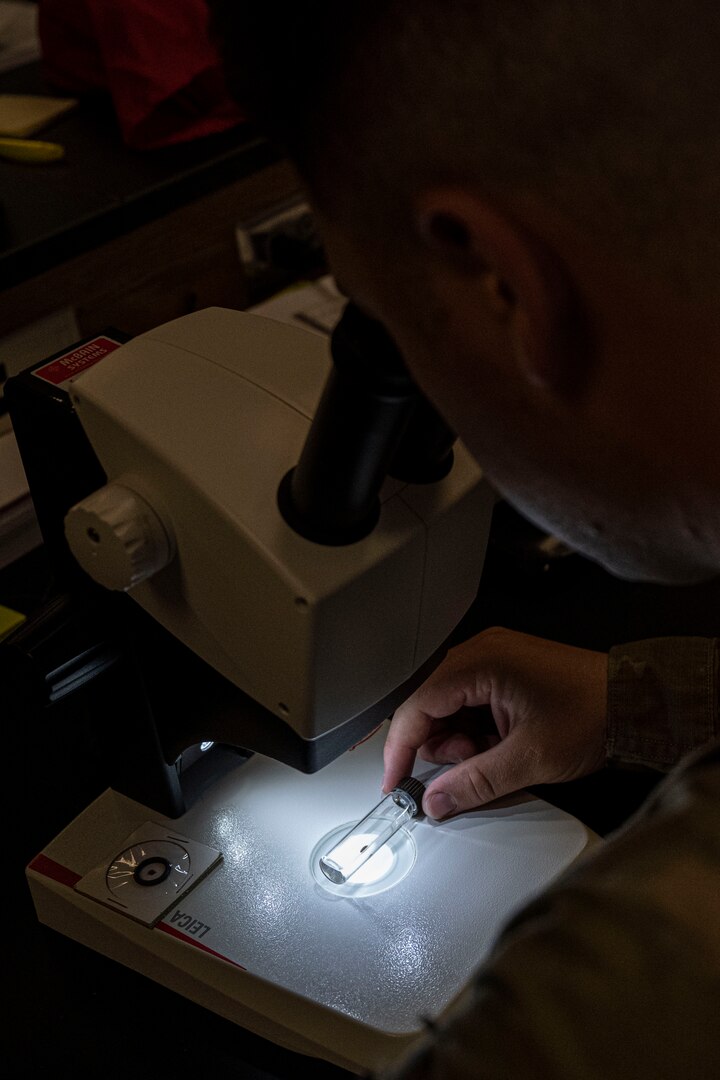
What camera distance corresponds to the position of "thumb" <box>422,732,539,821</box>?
0.80 m

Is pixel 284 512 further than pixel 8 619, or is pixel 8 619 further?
pixel 8 619

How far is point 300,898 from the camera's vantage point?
2.43 ft

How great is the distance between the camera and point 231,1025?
724 mm

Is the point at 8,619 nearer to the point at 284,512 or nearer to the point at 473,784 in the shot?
the point at 473,784

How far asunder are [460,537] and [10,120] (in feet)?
4.13

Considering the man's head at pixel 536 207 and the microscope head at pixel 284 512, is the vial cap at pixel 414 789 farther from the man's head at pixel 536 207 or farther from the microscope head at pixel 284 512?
the man's head at pixel 536 207

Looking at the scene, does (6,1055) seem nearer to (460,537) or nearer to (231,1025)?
→ (231,1025)

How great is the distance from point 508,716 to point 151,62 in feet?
3.43

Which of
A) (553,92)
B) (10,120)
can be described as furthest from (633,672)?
(10,120)

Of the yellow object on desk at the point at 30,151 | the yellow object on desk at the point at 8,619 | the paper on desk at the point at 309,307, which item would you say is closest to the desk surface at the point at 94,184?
the yellow object on desk at the point at 30,151

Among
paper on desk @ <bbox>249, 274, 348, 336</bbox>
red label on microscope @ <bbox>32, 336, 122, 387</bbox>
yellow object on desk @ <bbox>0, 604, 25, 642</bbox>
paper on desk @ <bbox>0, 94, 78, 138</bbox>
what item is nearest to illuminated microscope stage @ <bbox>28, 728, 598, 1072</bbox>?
yellow object on desk @ <bbox>0, 604, 25, 642</bbox>

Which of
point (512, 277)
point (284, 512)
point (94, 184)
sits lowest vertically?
point (94, 184)

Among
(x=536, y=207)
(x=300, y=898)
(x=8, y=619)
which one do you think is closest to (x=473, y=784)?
(x=300, y=898)

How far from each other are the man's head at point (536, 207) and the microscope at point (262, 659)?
8 cm
